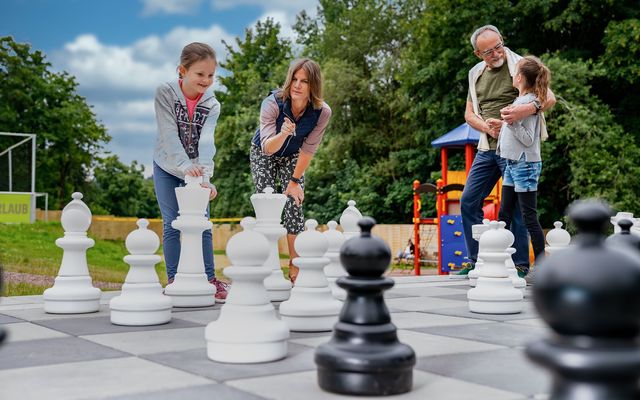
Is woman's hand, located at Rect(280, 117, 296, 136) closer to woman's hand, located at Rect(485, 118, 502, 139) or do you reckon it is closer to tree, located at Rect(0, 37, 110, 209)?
woman's hand, located at Rect(485, 118, 502, 139)

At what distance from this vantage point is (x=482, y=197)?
489cm

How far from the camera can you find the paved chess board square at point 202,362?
5.52 ft

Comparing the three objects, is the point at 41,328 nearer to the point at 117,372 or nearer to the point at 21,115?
the point at 117,372

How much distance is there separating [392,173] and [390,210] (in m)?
1.23

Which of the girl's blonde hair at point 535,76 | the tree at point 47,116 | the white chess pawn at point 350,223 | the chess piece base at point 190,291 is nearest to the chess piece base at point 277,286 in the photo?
the chess piece base at point 190,291

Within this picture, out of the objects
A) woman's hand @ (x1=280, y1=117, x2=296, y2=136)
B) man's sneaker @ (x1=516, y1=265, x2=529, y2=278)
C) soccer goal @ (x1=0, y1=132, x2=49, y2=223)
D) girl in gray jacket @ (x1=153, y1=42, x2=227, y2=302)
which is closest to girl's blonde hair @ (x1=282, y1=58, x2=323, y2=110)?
woman's hand @ (x1=280, y1=117, x2=296, y2=136)

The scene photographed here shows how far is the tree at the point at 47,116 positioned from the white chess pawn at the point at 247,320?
1177 inches

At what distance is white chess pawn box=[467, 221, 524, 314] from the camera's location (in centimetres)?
328

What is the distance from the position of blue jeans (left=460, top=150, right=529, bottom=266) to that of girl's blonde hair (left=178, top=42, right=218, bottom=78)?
2.05 m

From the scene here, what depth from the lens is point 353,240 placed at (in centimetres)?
187

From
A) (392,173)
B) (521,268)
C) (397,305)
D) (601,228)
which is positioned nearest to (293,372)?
(601,228)

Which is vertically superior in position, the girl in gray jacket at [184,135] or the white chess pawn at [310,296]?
the girl in gray jacket at [184,135]

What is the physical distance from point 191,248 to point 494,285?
5.07ft

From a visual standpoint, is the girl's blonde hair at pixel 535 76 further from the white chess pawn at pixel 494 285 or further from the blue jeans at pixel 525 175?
the white chess pawn at pixel 494 285
